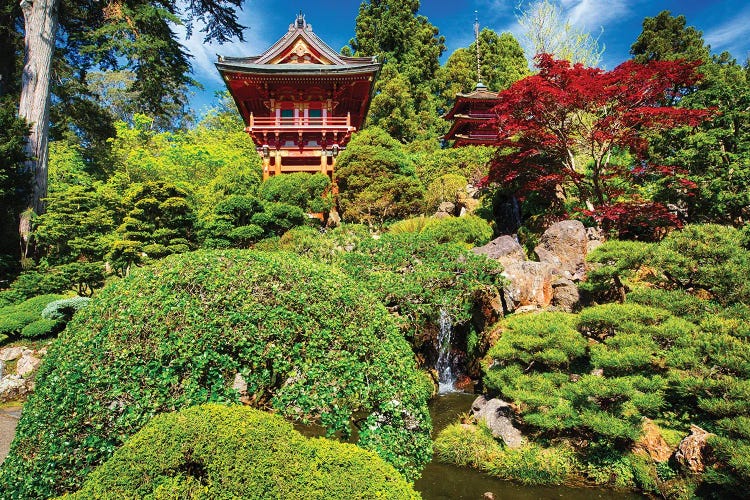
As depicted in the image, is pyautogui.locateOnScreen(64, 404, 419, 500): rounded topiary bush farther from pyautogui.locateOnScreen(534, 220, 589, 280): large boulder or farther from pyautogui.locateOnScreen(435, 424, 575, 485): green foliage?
pyautogui.locateOnScreen(534, 220, 589, 280): large boulder

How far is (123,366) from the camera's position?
2682mm

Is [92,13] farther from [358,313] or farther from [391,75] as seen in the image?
[358,313]

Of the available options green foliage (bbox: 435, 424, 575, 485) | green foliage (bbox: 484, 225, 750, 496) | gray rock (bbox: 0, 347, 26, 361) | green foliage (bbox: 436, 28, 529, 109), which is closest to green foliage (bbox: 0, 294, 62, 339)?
gray rock (bbox: 0, 347, 26, 361)

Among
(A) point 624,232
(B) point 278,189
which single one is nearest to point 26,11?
(B) point 278,189

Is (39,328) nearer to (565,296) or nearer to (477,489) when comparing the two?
(477,489)

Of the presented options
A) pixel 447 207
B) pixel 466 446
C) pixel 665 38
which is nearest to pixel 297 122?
pixel 447 207

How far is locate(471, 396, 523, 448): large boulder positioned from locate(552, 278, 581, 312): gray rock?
3221 mm

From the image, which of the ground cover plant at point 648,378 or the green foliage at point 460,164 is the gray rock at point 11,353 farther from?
the green foliage at point 460,164

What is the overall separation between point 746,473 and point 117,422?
18.3 ft

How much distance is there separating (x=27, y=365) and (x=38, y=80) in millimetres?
9855

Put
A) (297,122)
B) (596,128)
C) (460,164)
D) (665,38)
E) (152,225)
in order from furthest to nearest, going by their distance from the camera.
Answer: (665,38)
(297,122)
(460,164)
(596,128)
(152,225)

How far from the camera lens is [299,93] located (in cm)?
1700

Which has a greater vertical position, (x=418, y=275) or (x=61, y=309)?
(x=418, y=275)

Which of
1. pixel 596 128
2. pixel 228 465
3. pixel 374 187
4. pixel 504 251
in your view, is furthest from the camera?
pixel 374 187
